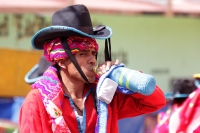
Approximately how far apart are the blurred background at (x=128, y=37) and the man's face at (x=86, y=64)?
11.1 feet

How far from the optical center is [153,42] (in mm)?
8359

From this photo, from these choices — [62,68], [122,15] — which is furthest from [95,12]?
[62,68]

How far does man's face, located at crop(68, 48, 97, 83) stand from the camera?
285cm

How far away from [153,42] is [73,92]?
218 inches

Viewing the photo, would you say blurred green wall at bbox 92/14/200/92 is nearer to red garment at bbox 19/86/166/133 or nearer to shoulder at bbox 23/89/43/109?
red garment at bbox 19/86/166/133

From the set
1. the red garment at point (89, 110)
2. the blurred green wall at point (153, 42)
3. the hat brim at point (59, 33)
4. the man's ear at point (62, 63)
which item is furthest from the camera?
the blurred green wall at point (153, 42)

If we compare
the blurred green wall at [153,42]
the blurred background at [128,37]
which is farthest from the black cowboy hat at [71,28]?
the blurred green wall at [153,42]

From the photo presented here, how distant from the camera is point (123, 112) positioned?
9.98ft

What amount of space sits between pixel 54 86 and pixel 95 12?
→ 4696 mm

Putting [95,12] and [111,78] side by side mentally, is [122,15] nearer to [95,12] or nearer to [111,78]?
[95,12]

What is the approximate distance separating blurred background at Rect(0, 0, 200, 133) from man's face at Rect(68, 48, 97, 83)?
338cm

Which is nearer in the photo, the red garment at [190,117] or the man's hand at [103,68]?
the man's hand at [103,68]

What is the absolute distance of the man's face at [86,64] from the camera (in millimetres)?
2846

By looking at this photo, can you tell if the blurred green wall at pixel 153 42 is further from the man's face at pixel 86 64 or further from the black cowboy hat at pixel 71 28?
the man's face at pixel 86 64
